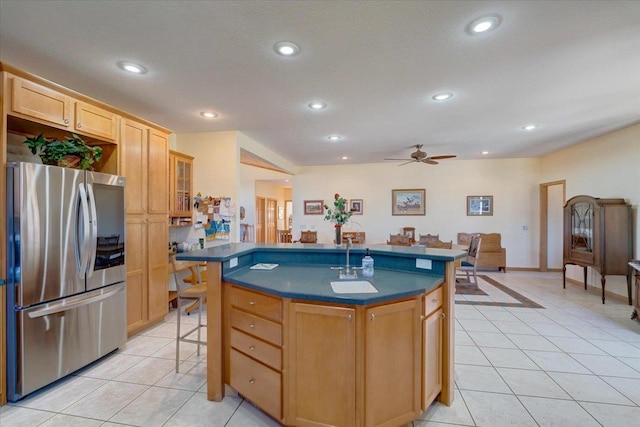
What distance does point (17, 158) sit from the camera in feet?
8.20

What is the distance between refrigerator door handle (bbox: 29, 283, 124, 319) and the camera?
2.10 m

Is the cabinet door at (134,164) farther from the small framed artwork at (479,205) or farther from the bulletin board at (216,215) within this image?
the small framed artwork at (479,205)

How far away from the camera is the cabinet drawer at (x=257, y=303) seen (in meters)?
1.75

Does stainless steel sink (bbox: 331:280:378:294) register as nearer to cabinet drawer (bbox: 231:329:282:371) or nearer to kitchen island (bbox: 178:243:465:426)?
kitchen island (bbox: 178:243:465:426)

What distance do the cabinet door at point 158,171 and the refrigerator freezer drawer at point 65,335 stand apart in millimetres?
1033

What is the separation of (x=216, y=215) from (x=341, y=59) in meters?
2.96

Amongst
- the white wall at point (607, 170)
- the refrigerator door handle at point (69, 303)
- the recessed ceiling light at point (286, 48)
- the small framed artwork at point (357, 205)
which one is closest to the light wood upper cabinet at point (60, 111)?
the refrigerator door handle at point (69, 303)

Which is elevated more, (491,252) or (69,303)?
(69,303)

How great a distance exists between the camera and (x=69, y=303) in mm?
2268

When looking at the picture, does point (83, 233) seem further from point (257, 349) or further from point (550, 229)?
point (550, 229)

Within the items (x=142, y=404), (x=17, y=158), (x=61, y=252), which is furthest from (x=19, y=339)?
(x=17, y=158)

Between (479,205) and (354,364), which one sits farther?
(479,205)

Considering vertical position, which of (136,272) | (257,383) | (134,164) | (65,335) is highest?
(134,164)

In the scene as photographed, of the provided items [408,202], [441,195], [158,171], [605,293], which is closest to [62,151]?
[158,171]
